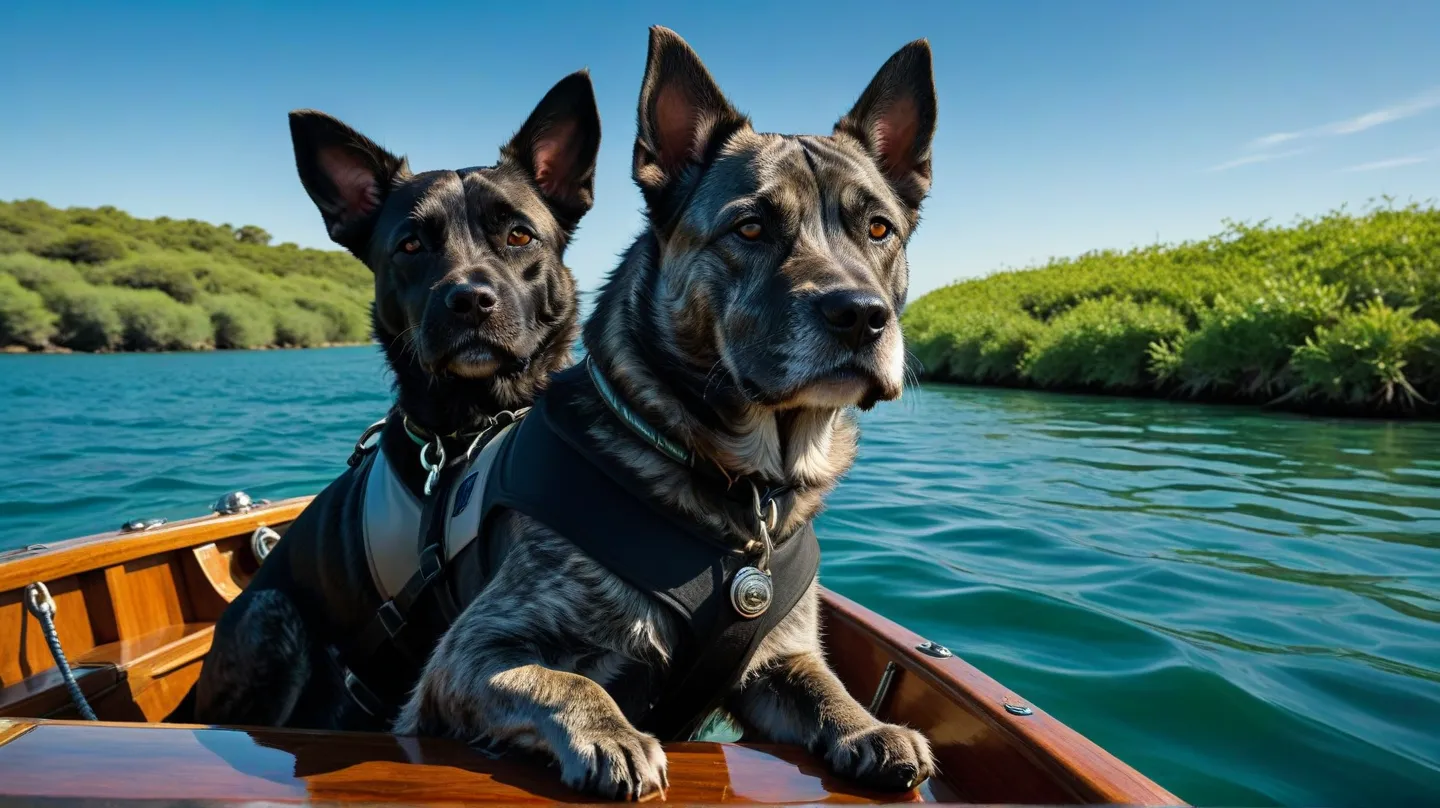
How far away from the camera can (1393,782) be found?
10.6 feet

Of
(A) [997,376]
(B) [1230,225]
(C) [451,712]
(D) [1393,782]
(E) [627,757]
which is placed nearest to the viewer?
(E) [627,757]

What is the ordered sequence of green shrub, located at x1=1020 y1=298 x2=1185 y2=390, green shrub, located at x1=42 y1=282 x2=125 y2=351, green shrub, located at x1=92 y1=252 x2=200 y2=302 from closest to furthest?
green shrub, located at x1=1020 y1=298 x2=1185 y2=390 → green shrub, located at x1=42 y1=282 x2=125 y2=351 → green shrub, located at x1=92 y1=252 x2=200 y2=302

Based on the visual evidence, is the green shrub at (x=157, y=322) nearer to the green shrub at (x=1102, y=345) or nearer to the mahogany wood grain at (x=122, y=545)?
the green shrub at (x=1102, y=345)

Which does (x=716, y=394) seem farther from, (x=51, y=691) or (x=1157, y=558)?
(x=1157, y=558)

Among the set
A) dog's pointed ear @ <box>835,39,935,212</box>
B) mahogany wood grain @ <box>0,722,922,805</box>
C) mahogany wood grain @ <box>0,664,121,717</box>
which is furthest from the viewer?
mahogany wood grain @ <box>0,664,121,717</box>

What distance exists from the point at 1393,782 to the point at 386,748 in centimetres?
367

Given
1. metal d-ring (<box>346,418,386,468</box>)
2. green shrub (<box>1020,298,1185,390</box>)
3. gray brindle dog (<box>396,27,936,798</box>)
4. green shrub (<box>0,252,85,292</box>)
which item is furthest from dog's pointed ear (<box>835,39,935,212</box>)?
green shrub (<box>0,252,85,292</box>)

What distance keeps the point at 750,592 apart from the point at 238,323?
287ft

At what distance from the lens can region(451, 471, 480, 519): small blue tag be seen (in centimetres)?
278

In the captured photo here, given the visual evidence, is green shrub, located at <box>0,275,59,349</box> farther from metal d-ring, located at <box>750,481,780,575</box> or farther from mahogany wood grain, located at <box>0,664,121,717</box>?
metal d-ring, located at <box>750,481,780,575</box>

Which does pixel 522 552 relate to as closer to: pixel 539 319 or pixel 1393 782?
pixel 539 319

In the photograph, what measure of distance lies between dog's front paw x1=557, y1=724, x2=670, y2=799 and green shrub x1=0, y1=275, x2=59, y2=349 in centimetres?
7992

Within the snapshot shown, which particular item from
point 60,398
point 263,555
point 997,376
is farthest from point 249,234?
point 263,555

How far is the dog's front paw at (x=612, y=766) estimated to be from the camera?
5.78 feet
